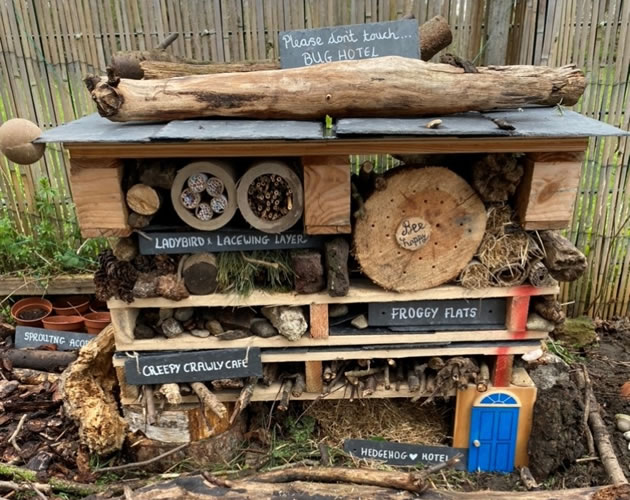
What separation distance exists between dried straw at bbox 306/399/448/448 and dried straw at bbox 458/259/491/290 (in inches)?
35.9

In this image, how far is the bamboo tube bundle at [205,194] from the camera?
2178 millimetres

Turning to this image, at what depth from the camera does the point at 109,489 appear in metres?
2.38

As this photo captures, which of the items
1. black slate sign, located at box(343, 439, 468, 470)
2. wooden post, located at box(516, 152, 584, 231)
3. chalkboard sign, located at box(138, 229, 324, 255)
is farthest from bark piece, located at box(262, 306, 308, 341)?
wooden post, located at box(516, 152, 584, 231)

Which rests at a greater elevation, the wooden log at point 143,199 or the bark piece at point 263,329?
the wooden log at point 143,199

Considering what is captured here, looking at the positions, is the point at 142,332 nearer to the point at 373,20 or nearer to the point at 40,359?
the point at 40,359

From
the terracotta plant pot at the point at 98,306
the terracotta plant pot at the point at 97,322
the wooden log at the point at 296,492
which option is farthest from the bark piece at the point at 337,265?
the terracotta plant pot at the point at 98,306

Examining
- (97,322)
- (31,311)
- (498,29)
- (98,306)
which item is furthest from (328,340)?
(31,311)

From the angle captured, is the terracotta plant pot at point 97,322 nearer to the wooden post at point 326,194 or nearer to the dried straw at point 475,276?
the wooden post at point 326,194

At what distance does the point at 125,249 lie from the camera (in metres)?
2.37

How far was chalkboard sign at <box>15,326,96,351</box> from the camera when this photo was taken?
358cm

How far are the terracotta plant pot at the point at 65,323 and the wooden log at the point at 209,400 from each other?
1.63m

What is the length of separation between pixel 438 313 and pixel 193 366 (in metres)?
1.17

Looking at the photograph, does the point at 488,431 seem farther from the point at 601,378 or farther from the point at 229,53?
the point at 229,53

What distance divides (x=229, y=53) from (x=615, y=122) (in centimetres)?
270
